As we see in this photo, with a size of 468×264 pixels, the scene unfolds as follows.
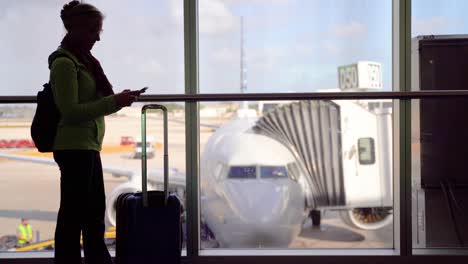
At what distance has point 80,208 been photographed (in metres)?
2.46

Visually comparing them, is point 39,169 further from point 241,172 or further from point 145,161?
point 241,172

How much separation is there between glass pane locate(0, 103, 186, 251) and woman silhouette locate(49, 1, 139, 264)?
3.39ft

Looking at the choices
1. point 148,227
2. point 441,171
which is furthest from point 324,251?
point 148,227

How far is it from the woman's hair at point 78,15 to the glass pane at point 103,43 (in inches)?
49.6

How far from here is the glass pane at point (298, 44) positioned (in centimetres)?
388

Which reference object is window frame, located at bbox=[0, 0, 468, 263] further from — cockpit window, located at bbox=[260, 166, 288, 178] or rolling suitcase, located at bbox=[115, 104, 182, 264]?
cockpit window, located at bbox=[260, 166, 288, 178]

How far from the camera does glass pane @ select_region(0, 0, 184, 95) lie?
3748 mm

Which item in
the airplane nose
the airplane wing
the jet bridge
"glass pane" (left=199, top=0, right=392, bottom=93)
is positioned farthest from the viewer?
the airplane nose

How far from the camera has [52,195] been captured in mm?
3896

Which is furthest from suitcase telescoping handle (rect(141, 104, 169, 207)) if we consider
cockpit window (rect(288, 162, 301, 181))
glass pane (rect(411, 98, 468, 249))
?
cockpit window (rect(288, 162, 301, 181))

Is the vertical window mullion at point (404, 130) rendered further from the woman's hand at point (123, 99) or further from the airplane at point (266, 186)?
the woman's hand at point (123, 99)

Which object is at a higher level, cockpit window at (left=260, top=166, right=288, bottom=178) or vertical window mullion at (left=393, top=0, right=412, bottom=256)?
vertical window mullion at (left=393, top=0, right=412, bottom=256)

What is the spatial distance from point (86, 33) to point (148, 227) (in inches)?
37.1

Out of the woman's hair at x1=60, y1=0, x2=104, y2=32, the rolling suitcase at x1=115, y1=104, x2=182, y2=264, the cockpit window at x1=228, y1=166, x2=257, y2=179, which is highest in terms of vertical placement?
the woman's hair at x1=60, y1=0, x2=104, y2=32
